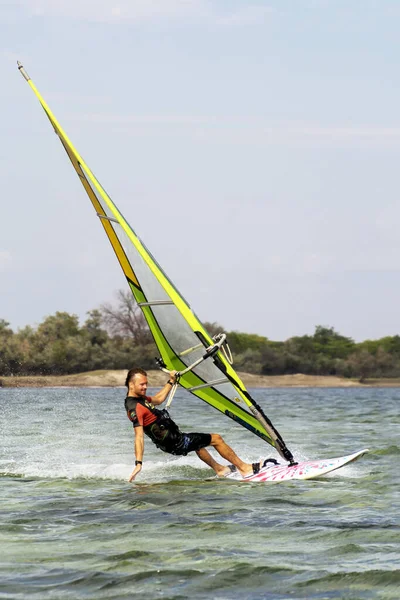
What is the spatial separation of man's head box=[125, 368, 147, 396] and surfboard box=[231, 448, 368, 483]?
5.17ft

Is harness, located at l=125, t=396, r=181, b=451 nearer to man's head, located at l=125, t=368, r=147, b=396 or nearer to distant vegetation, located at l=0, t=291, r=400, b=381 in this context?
man's head, located at l=125, t=368, r=147, b=396

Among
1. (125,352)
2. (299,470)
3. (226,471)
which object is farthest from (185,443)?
(125,352)

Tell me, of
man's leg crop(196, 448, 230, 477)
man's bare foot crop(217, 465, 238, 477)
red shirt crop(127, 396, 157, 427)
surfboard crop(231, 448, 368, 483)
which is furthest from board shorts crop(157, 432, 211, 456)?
surfboard crop(231, 448, 368, 483)

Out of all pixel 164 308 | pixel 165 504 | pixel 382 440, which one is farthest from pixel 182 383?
pixel 382 440

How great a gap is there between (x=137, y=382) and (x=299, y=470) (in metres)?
2.17

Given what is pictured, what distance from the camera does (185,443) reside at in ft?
34.0

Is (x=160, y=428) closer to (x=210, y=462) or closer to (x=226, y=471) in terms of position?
(x=210, y=462)

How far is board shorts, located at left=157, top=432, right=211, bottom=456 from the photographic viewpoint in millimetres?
10352

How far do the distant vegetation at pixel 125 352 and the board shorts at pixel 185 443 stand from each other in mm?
63013

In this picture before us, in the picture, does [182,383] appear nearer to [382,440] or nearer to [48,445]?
[48,445]

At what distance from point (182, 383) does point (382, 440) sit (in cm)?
752

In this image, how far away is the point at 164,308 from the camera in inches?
430

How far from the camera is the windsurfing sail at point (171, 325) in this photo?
10398mm

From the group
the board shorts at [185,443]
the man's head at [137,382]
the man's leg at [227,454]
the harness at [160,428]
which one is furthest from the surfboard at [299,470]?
the man's head at [137,382]
